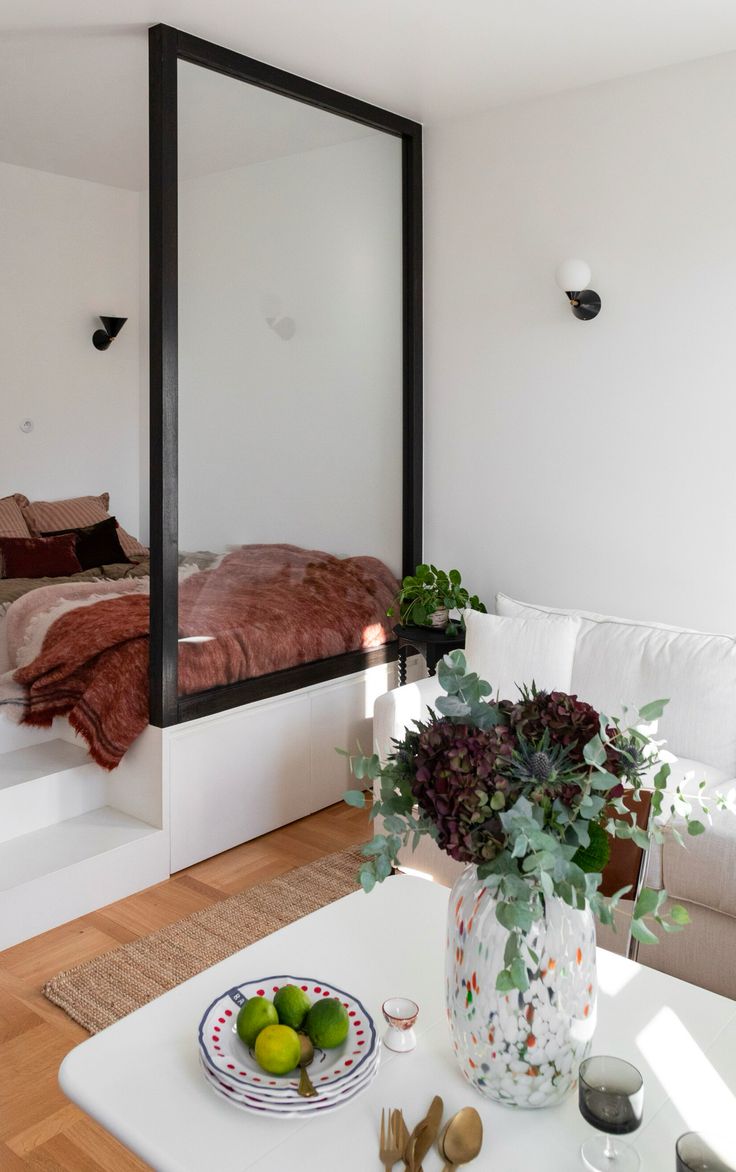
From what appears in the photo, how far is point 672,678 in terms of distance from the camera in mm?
2975

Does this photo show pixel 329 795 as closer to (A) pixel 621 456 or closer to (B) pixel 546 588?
(B) pixel 546 588

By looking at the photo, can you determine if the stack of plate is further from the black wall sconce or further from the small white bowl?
the black wall sconce

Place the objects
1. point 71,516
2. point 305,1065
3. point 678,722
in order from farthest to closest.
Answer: point 71,516, point 678,722, point 305,1065

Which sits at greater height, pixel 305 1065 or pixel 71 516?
pixel 71 516

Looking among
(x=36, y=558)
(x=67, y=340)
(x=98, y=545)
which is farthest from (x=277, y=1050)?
(x=67, y=340)

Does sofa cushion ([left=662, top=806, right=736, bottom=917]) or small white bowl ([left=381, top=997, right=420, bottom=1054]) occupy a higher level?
small white bowl ([left=381, top=997, right=420, bottom=1054])

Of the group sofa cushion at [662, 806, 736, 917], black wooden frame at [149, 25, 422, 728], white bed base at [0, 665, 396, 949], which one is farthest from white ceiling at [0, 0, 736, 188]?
sofa cushion at [662, 806, 736, 917]

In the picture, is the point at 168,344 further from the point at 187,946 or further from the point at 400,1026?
the point at 400,1026

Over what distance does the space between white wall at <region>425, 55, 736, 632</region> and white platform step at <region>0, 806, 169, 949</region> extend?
172 cm

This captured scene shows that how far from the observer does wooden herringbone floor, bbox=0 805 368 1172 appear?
2031 millimetres

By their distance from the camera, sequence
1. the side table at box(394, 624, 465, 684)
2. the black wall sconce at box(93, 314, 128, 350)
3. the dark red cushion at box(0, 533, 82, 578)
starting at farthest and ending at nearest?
the black wall sconce at box(93, 314, 128, 350) < the dark red cushion at box(0, 533, 82, 578) < the side table at box(394, 624, 465, 684)

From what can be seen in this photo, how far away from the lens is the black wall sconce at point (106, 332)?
5449 millimetres

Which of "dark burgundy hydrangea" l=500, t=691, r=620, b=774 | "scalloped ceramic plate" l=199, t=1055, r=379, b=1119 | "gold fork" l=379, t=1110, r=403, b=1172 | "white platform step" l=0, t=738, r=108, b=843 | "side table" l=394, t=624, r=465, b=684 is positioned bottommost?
"white platform step" l=0, t=738, r=108, b=843

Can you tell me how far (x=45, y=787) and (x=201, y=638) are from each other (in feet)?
2.30
